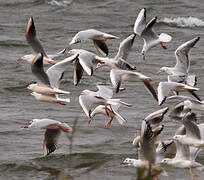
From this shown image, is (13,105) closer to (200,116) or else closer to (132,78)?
(200,116)

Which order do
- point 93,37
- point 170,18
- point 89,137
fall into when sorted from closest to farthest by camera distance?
point 93,37 < point 89,137 < point 170,18

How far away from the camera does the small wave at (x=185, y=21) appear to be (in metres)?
22.1

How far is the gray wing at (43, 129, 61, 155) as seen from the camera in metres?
10.5

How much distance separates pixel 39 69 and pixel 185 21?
1240cm

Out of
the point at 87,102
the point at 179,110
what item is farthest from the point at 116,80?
the point at 179,110

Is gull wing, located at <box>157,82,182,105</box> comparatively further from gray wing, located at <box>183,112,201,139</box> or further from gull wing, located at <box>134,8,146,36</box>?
gull wing, located at <box>134,8,146,36</box>

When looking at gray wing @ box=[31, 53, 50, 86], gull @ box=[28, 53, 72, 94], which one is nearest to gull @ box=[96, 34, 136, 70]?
gull @ box=[28, 53, 72, 94]

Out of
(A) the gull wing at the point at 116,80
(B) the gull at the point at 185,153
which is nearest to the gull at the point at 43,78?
(A) the gull wing at the point at 116,80

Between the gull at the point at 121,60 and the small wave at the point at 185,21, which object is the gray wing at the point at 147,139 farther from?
the small wave at the point at 185,21

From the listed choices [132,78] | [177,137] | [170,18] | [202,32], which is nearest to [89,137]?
[132,78]

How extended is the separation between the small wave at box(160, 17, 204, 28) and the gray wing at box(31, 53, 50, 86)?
11796 millimetres

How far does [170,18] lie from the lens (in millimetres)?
23109

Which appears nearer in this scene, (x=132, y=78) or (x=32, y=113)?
(x=132, y=78)

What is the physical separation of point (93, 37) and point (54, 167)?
182 cm
